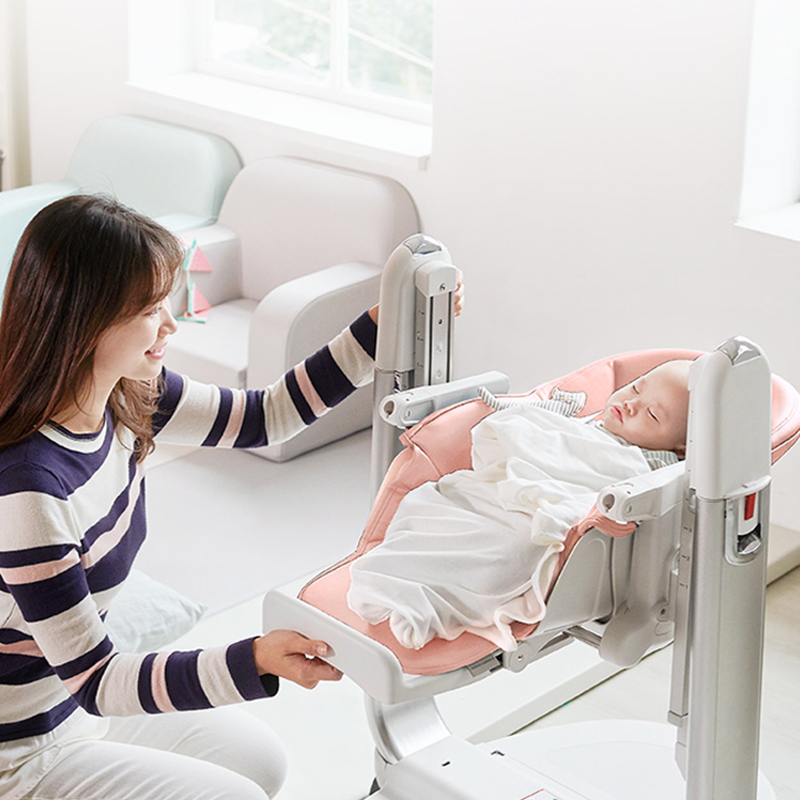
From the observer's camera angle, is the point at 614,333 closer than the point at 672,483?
No

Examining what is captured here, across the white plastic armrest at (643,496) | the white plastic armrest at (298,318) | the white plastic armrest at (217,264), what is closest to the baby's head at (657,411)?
the white plastic armrest at (643,496)

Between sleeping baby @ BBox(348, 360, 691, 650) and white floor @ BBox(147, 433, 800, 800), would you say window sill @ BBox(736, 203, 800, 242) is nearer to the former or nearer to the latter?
white floor @ BBox(147, 433, 800, 800)

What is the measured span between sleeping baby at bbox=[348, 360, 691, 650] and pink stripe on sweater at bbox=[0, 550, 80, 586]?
1.16ft

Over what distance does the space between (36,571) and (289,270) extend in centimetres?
256

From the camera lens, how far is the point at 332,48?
163 inches

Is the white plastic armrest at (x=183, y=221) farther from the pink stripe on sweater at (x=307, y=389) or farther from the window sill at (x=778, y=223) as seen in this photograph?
the pink stripe on sweater at (x=307, y=389)

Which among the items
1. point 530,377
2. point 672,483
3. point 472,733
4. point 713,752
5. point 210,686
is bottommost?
point 472,733

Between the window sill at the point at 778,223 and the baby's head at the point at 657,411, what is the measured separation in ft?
4.16

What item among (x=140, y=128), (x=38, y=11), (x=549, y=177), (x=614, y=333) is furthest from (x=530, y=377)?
(x=38, y=11)

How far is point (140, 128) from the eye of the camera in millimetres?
4359

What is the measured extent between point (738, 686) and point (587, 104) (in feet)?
6.53

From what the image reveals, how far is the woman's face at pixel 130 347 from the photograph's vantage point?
150 centimetres

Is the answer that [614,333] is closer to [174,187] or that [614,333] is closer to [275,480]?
[275,480]

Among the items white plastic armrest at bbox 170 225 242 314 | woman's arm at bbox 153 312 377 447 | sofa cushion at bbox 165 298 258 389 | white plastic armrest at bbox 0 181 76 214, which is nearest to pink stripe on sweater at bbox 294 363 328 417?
Result: woman's arm at bbox 153 312 377 447
